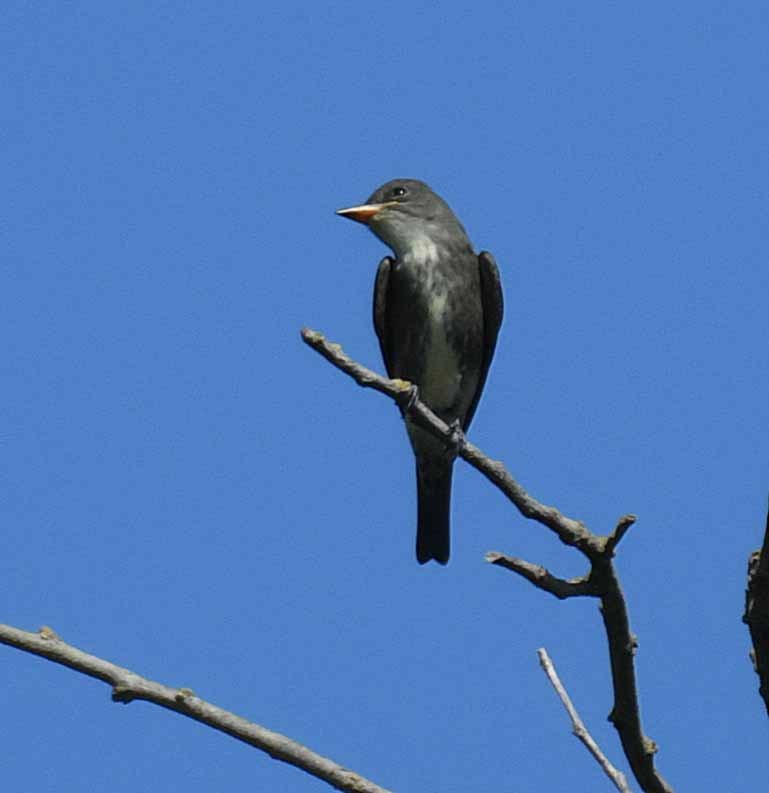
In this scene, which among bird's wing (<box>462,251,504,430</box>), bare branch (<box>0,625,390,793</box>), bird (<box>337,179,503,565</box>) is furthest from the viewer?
bird's wing (<box>462,251,504,430</box>)

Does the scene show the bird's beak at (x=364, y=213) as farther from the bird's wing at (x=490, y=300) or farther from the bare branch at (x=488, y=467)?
the bare branch at (x=488, y=467)

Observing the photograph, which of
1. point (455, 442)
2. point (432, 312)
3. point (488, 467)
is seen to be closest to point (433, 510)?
point (432, 312)

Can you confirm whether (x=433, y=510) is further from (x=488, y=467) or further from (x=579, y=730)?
(x=579, y=730)

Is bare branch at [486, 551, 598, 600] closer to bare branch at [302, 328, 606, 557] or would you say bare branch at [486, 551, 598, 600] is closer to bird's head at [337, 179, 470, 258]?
bare branch at [302, 328, 606, 557]

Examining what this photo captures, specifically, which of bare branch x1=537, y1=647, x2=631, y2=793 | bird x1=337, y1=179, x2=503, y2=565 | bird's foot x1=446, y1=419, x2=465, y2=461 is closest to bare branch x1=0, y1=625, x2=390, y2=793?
bare branch x1=537, y1=647, x2=631, y2=793

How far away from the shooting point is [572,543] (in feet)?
13.0

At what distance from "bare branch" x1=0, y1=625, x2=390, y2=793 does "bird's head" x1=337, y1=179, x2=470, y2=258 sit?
5.32 meters

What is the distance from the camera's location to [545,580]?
12.8 feet

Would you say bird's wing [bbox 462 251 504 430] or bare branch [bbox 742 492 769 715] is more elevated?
bird's wing [bbox 462 251 504 430]

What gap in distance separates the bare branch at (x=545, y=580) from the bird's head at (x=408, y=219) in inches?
184

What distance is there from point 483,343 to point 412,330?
1.54ft

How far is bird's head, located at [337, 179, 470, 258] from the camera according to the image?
8.51 metres

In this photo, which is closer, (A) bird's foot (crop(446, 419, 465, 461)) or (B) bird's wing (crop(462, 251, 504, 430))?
(A) bird's foot (crop(446, 419, 465, 461))

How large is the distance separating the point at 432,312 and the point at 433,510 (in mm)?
1225
